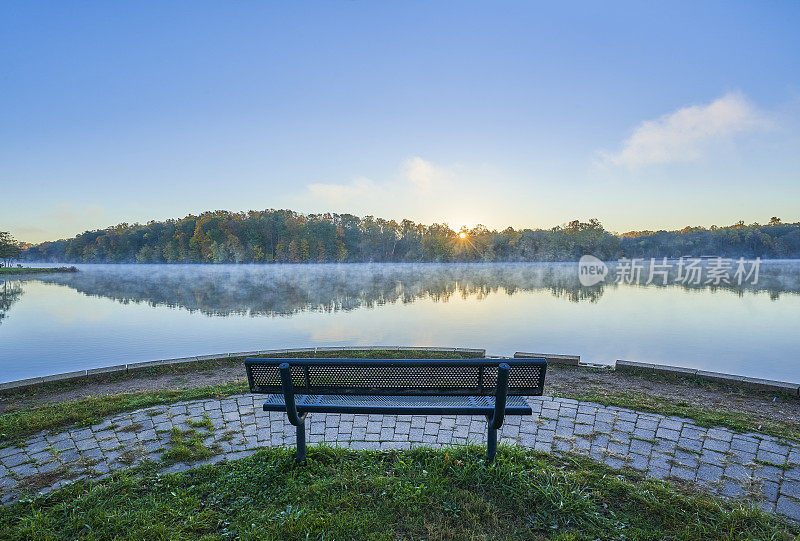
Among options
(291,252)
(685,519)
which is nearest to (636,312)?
(685,519)

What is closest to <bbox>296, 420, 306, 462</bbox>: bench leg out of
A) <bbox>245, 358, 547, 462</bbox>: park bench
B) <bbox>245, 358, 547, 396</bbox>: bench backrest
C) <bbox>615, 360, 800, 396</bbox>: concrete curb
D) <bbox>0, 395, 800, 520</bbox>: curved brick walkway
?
<bbox>245, 358, 547, 462</bbox>: park bench

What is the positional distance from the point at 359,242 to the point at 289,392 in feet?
279

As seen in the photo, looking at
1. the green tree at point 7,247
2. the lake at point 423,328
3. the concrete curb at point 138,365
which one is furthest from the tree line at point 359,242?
the concrete curb at point 138,365

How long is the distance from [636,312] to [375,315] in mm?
10992

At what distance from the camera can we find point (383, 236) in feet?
295

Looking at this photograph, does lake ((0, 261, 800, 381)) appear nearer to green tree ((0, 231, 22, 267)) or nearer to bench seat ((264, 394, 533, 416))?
bench seat ((264, 394, 533, 416))

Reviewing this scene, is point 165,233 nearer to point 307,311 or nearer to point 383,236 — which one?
point 383,236

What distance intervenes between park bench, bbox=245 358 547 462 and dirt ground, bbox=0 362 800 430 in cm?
270

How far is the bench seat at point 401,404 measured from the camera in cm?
327

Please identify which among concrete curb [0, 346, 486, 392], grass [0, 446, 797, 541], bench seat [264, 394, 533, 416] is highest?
bench seat [264, 394, 533, 416]

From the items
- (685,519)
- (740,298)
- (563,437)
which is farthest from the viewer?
(740,298)

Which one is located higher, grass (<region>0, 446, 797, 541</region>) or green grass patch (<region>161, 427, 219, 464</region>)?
grass (<region>0, 446, 797, 541</region>)

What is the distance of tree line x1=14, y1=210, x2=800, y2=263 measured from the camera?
80125 millimetres

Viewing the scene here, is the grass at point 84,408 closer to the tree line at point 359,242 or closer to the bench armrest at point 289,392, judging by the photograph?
the bench armrest at point 289,392
